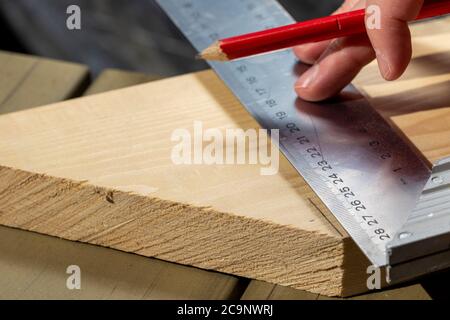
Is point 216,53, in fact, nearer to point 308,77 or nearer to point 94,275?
point 308,77

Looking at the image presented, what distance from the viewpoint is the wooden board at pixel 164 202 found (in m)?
1.27

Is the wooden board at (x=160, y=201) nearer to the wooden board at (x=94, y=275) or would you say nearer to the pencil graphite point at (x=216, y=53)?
the wooden board at (x=94, y=275)

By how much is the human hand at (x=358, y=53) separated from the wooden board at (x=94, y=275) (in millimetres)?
389

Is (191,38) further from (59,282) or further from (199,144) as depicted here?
(59,282)

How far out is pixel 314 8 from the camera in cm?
356

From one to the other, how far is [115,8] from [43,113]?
8.16 ft

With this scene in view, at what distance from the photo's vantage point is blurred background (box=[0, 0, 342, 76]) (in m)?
3.79

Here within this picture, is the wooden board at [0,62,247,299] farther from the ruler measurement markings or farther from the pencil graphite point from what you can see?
the pencil graphite point

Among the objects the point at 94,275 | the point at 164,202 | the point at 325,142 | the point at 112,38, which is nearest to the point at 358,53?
the point at 325,142

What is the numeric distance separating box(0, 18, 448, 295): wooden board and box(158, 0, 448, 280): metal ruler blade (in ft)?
0.13

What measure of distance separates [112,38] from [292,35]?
2.60 metres

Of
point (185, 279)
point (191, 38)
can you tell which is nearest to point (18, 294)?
point (185, 279)

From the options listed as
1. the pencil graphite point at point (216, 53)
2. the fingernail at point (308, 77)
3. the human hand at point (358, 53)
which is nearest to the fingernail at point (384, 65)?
the human hand at point (358, 53)
